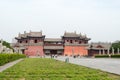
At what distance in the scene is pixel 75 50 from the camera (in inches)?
3880

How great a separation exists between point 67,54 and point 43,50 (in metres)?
8.57

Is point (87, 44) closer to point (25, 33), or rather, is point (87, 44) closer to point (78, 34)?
point (78, 34)

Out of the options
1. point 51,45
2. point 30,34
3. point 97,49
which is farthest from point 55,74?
point 51,45

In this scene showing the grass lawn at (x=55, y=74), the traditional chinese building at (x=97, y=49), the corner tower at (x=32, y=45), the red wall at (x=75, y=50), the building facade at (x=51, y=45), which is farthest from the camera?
the traditional chinese building at (x=97, y=49)

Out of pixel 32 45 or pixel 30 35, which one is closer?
pixel 32 45

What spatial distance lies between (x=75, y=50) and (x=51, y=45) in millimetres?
9081

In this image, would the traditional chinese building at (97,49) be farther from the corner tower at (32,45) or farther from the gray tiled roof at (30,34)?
the gray tiled roof at (30,34)

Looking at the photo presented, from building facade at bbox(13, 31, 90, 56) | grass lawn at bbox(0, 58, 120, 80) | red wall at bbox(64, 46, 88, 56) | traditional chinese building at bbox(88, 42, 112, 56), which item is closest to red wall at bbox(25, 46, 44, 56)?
building facade at bbox(13, 31, 90, 56)

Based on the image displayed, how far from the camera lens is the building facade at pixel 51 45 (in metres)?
97.9

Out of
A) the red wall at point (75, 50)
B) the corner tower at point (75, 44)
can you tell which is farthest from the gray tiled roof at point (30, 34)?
the red wall at point (75, 50)


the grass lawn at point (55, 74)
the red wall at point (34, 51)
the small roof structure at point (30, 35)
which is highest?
the small roof structure at point (30, 35)

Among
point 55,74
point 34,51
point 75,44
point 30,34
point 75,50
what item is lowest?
point 55,74

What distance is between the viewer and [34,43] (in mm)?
98000

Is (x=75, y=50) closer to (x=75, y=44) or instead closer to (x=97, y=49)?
(x=75, y=44)
